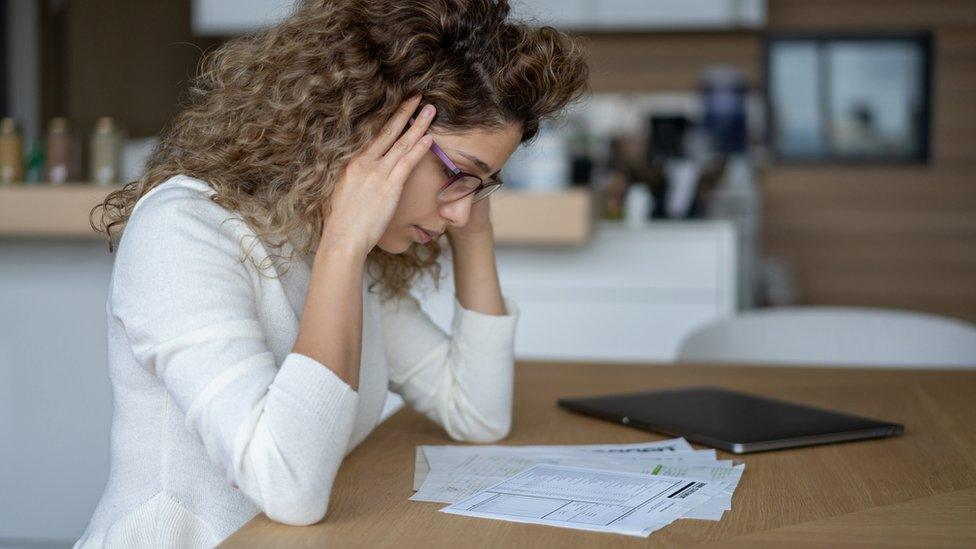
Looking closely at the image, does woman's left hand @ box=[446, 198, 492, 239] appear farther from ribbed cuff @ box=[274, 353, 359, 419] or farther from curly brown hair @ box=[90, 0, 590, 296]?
ribbed cuff @ box=[274, 353, 359, 419]

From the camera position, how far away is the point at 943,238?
221 inches

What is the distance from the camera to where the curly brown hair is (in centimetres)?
104

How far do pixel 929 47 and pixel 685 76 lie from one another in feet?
4.08

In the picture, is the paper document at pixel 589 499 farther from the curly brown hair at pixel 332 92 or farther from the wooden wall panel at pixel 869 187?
the wooden wall panel at pixel 869 187

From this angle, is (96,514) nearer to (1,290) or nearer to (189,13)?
(1,290)

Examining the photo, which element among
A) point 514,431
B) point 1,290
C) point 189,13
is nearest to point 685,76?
point 189,13

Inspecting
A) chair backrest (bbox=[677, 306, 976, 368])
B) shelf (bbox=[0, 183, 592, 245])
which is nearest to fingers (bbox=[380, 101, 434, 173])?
chair backrest (bbox=[677, 306, 976, 368])

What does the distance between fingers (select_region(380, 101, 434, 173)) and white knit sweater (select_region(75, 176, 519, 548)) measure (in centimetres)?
15

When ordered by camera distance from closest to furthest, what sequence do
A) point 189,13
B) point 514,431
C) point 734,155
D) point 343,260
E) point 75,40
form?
point 343,260
point 514,431
point 75,40
point 189,13
point 734,155

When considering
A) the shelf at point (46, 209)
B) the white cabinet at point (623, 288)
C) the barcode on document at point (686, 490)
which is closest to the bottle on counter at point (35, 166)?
the shelf at point (46, 209)

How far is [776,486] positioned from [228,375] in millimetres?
508

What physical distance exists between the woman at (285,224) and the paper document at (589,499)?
0.14 metres

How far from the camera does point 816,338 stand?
205 centimetres

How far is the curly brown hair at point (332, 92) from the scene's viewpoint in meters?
1.04
